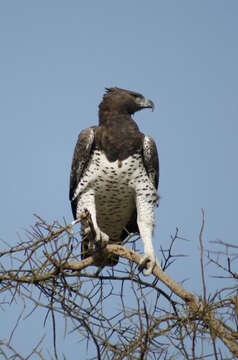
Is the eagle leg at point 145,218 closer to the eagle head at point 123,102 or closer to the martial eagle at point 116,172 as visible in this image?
the martial eagle at point 116,172

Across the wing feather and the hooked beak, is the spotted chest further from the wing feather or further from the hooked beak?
the hooked beak

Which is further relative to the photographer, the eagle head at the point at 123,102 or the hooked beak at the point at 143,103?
the hooked beak at the point at 143,103

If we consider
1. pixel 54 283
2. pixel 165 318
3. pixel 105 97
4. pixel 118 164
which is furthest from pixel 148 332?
pixel 105 97

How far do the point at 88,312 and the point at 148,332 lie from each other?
595 mm

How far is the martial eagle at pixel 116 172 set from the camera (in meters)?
6.84

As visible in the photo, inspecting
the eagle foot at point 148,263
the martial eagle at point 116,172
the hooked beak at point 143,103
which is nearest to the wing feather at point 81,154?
the martial eagle at point 116,172

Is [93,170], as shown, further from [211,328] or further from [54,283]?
[211,328]

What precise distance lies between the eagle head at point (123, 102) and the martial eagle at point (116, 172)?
0.09ft

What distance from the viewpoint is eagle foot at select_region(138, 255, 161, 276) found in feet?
19.7

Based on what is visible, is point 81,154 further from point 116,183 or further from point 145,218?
point 145,218

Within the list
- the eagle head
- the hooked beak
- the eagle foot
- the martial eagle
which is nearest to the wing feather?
the martial eagle

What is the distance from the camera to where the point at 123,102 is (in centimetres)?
738

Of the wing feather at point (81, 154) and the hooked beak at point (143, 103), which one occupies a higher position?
the hooked beak at point (143, 103)

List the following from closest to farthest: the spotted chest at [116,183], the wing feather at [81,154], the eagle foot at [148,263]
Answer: the eagle foot at [148,263], the spotted chest at [116,183], the wing feather at [81,154]
